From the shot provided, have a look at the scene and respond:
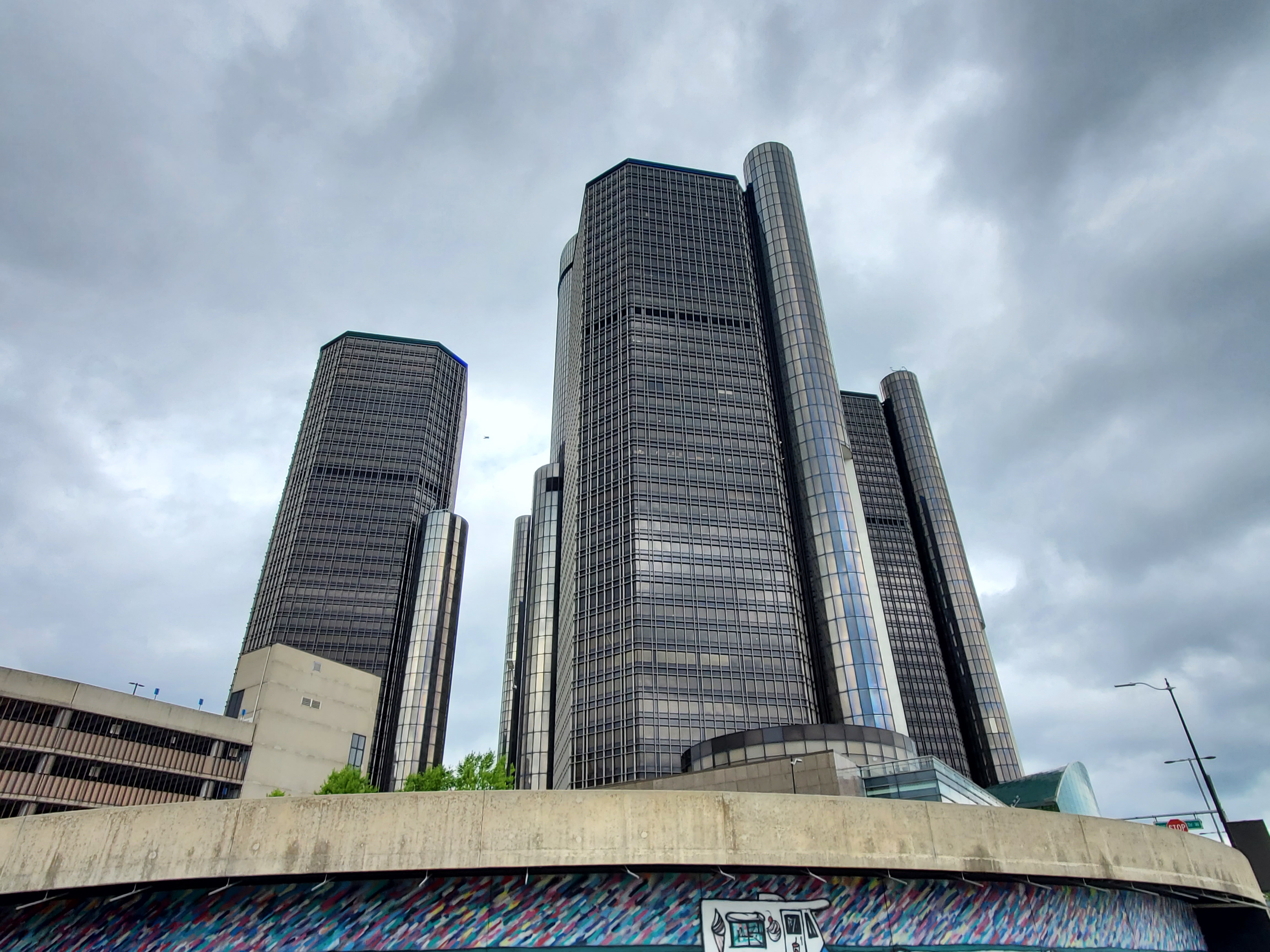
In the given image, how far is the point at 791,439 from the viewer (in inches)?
5022

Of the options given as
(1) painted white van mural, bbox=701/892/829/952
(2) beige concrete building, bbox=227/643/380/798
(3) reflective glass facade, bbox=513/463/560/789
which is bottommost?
(1) painted white van mural, bbox=701/892/829/952

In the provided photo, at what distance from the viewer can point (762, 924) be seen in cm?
1673

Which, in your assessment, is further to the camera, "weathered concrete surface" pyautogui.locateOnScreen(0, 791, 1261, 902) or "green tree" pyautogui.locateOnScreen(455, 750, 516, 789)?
"green tree" pyautogui.locateOnScreen(455, 750, 516, 789)

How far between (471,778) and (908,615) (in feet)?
461

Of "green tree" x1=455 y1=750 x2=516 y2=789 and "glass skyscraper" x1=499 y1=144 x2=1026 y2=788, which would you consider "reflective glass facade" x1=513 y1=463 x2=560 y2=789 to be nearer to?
"glass skyscraper" x1=499 y1=144 x2=1026 y2=788

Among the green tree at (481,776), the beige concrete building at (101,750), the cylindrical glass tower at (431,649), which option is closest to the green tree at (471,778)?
the green tree at (481,776)

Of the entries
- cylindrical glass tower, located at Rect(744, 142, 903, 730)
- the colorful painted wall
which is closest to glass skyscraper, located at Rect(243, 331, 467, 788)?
cylindrical glass tower, located at Rect(744, 142, 903, 730)

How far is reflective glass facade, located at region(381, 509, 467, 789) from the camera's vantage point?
16275 centimetres

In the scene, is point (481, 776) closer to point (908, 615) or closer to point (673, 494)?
point (673, 494)

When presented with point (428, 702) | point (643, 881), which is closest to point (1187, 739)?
point (643, 881)

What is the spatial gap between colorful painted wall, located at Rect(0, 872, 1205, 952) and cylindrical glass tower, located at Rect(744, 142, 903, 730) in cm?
8947

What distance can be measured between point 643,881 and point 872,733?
7282 centimetres

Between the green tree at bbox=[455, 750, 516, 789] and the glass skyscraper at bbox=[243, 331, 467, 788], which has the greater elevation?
the glass skyscraper at bbox=[243, 331, 467, 788]

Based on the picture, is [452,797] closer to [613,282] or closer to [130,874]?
[130,874]
